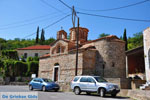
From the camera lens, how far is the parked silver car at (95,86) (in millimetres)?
11844

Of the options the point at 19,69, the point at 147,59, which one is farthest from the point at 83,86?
the point at 19,69

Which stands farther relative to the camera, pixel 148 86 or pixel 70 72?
pixel 70 72

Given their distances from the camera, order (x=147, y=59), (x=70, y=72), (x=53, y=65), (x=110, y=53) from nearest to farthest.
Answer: (x=147, y=59)
(x=110, y=53)
(x=70, y=72)
(x=53, y=65)

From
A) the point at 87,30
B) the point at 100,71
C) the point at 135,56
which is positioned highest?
the point at 87,30

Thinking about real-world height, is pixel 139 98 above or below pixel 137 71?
below

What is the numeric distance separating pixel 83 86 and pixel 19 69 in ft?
89.6

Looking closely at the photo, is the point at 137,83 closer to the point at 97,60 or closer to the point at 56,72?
the point at 97,60

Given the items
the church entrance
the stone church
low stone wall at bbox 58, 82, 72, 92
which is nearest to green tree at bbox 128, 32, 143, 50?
the stone church

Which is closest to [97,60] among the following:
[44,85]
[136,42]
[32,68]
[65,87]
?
[65,87]

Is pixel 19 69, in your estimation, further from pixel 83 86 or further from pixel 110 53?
pixel 83 86

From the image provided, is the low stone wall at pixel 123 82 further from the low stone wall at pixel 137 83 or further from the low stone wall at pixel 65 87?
the low stone wall at pixel 65 87

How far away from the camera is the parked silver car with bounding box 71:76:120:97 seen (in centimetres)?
1184

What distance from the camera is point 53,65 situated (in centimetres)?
2866

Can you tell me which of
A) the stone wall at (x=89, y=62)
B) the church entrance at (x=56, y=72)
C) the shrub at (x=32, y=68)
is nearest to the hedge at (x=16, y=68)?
the shrub at (x=32, y=68)
